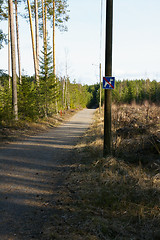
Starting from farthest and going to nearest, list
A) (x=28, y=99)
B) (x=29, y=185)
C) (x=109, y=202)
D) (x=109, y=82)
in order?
1. (x=28, y=99)
2. (x=109, y=82)
3. (x=29, y=185)
4. (x=109, y=202)

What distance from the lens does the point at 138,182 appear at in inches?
191

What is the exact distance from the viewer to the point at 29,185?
539 centimetres

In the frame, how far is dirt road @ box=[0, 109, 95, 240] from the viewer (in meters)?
3.59

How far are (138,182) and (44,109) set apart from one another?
15.0 meters

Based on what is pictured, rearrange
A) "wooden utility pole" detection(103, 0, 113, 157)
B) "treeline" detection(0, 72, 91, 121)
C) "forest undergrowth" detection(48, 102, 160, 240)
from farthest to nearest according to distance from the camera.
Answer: "treeline" detection(0, 72, 91, 121), "wooden utility pole" detection(103, 0, 113, 157), "forest undergrowth" detection(48, 102, 160, 240)

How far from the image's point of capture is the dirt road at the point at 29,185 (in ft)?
11.8

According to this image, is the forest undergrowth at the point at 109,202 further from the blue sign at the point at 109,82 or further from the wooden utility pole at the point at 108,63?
the blue sign at the point at 109,82

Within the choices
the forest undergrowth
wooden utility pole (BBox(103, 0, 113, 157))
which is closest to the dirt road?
the forest undergrowth

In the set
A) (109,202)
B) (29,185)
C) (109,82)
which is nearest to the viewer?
(109,202)

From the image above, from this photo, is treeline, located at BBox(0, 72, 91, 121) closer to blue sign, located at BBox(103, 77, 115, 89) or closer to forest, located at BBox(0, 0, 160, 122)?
forest, located at BBox(0, 0, 160, 122)

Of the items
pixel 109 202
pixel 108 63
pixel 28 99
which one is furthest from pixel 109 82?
pixel 28 99

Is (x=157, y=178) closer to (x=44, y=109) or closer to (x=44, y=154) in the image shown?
(x=44, y=154)

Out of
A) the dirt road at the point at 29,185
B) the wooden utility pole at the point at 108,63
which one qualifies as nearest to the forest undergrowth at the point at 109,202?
the dirt road at the point at 29,185

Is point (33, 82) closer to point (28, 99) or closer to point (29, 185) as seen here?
point (28, 99)
